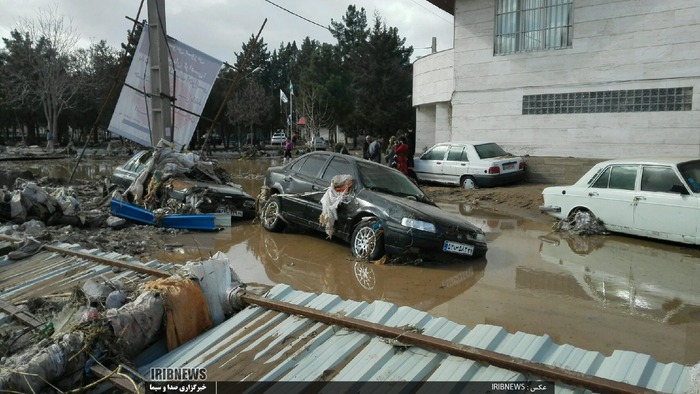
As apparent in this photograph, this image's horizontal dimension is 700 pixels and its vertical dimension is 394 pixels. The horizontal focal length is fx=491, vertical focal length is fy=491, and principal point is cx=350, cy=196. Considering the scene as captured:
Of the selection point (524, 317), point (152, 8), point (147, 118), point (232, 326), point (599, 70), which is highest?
point (152, 8)

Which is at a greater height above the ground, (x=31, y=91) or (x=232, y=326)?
(x=31, y=91)

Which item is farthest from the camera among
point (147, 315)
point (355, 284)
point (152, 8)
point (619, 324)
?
point (152, 8)

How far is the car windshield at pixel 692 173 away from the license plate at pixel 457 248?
3657mm

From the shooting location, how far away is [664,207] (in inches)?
311

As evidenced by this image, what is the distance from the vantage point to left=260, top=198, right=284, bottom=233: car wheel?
30.8ft

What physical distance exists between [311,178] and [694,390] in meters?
6.78

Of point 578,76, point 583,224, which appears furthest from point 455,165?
point 583,224

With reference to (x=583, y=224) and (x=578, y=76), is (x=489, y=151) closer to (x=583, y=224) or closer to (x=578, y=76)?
(x=578, y=76)

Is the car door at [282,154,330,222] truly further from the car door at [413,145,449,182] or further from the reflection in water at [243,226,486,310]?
the car door at [413,145,449,182]

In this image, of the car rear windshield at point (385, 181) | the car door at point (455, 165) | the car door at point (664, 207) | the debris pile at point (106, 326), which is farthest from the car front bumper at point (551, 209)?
the debris pile at point (106, 326)

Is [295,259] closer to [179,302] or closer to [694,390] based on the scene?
[179,302]

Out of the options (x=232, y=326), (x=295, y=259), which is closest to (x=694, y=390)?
(x=232, y=326)

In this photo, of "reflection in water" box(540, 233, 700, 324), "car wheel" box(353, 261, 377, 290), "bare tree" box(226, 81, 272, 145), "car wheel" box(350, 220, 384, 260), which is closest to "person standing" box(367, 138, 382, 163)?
"reflection in water" box(540, 233, 700, 324)

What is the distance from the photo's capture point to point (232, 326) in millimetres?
4172
